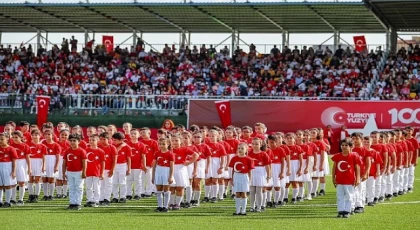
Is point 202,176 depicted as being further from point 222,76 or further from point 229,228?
point 222,76

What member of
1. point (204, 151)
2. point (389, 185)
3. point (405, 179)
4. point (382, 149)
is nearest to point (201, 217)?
point (204, 151)

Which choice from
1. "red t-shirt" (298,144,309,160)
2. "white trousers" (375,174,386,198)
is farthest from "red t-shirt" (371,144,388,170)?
"red t-shirt" (298,144,309,160)

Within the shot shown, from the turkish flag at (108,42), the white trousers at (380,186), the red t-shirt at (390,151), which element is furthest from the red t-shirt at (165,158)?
the turkish flag at (108,42)

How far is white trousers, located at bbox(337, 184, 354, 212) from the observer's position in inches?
786

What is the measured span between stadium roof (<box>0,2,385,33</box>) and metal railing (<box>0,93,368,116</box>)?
16.9 ft

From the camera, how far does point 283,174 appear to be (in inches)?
872

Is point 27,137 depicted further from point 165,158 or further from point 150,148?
point 165,158

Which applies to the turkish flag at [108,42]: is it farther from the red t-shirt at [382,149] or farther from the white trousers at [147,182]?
the red t-shirt at [382,149]

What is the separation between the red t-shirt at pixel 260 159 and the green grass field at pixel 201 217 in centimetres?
109

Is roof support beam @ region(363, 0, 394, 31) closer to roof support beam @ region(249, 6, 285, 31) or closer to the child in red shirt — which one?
roof support beam @ region(249, 6, 285, 31)

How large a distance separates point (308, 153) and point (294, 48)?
26.5 meters

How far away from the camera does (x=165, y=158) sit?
21031mm

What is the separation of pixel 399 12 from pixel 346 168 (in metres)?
27.0

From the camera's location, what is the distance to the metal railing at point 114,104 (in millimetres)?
42562
